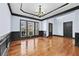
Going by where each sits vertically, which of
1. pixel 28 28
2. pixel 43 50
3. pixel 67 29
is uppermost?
pixel 28 28

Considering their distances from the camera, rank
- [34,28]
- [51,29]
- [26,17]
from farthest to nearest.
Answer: [51,29] → [34,28] → [26,17]

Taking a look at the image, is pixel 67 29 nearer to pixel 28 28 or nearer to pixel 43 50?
pixel 28 28

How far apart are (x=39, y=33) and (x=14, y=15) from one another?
482 centimetres

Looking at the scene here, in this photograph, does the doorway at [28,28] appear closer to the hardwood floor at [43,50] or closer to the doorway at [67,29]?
the hardwood floor at [43,50]

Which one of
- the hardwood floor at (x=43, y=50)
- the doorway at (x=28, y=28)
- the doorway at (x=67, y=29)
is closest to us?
the hardwood floor at (x=43, y=50)

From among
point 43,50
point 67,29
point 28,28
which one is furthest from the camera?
point 67,29

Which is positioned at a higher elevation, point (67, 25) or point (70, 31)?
point (67, 25)

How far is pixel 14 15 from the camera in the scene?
8.09 m

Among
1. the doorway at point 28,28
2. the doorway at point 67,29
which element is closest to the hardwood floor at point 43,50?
the doorway at point 28,28

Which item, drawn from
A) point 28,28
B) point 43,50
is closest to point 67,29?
point 28,28

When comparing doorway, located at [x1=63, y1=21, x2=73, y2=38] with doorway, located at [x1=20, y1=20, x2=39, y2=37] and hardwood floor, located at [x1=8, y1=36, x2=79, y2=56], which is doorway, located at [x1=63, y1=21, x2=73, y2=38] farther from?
hardwood floor, located at [x1=8, y1=36, x2=79, y2=56]

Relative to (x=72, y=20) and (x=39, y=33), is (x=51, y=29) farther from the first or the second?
(x=72, y=20)

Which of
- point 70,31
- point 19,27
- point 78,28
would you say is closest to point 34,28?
point 19,27

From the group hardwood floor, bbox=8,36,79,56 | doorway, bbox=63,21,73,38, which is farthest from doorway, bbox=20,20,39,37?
doorway, bbox=63,21,73,38
